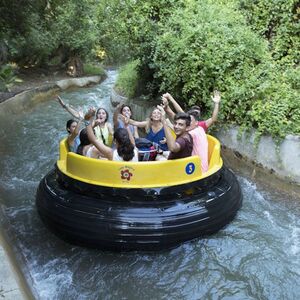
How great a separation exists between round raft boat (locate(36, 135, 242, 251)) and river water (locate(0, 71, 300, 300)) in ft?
0.52

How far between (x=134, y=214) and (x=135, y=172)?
40cm

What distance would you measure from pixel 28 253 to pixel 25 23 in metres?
6.84

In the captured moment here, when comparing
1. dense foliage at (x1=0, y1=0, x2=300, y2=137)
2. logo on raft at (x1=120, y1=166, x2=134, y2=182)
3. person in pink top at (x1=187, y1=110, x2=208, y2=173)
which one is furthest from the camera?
dense foliage at (x1=0, y1=0, x2=300, y2=137)

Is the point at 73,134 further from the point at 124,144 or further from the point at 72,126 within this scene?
the point at 124,144

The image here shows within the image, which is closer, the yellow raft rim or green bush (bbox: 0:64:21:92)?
the yellow raft rim

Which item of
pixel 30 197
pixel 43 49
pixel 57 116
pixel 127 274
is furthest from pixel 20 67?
pixel 127 274

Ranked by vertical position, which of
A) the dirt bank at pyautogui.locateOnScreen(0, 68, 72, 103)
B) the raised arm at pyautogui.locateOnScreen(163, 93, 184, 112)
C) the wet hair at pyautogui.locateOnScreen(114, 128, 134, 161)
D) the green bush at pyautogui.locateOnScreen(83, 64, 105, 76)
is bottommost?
the green bush at pyautogui.locateOnScreen(83, 64, 105, 76)

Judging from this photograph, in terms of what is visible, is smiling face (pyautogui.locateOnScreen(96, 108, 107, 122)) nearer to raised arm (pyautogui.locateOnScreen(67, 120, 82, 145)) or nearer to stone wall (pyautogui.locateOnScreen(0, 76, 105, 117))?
raised arm (pyautogui.locateOnScreen(67, 120, 82, 145))

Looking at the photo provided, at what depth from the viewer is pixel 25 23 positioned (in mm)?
9531

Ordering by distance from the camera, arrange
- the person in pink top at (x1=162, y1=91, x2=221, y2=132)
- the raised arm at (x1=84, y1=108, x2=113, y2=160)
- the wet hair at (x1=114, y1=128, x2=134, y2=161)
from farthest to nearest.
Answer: the person in pink top at (x1=162, y1=91, x2=221, y2=132) < the raised arm at (x1=84, y1=108, x2=113, y2=160) < the wet hair at (x1=114, y1=128, x2=134, y2=161)

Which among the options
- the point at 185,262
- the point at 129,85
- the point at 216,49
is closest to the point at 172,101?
the point at 216,49

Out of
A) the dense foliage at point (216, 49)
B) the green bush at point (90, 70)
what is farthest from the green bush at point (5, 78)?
the green bush at point (90, 70)

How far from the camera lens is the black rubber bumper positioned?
3.86 meters

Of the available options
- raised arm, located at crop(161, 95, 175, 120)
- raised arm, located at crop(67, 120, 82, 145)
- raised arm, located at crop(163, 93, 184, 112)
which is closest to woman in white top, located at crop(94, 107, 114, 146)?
raised arm, located at crop(67, 120, 82, 145)
